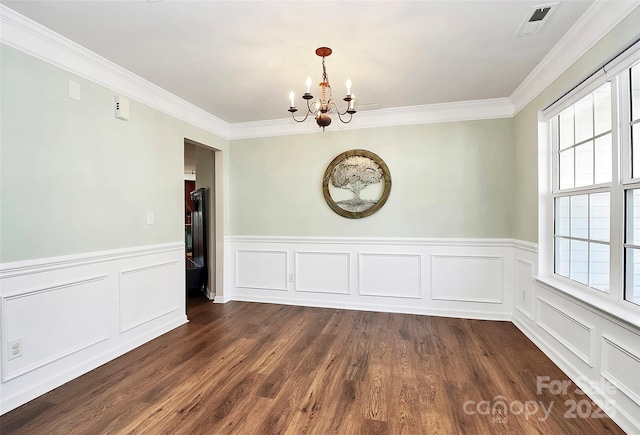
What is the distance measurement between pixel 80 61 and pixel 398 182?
334 cm

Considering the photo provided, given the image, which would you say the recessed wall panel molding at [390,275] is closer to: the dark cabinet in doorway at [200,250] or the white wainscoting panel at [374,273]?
the white wainscoting panel at [374,273]

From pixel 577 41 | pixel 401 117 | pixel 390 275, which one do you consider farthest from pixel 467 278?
pixel 577 41

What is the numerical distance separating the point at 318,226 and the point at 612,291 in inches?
116

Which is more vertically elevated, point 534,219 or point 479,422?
point 534,219

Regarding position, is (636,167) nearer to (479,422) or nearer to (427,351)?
(479,422)

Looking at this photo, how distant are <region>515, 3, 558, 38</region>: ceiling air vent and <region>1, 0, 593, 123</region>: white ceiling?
4cm

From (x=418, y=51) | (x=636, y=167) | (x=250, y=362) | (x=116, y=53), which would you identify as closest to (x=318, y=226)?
(x=250, y=362)

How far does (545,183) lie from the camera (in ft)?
9.52

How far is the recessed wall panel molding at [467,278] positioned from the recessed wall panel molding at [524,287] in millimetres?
202

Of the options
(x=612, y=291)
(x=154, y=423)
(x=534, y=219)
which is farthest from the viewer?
(x=534, y=219)

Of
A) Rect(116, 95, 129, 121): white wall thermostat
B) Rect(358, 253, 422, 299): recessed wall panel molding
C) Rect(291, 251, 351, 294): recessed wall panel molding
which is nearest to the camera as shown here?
Rect(116, 95, 129, 121): white wall thermostat

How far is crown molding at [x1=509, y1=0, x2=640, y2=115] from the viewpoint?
1.83 m

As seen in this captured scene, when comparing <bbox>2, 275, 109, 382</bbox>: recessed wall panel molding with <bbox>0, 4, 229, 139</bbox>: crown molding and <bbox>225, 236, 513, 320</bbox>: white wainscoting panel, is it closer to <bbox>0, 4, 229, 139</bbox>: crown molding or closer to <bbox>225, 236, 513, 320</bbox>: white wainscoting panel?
<bbox>0, 4, 229, 139</bbox>: crown molding

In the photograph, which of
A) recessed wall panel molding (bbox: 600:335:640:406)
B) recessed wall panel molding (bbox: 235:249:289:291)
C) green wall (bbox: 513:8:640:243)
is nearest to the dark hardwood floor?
recessed wall panel molding (bbox: 600:335:640:406)
